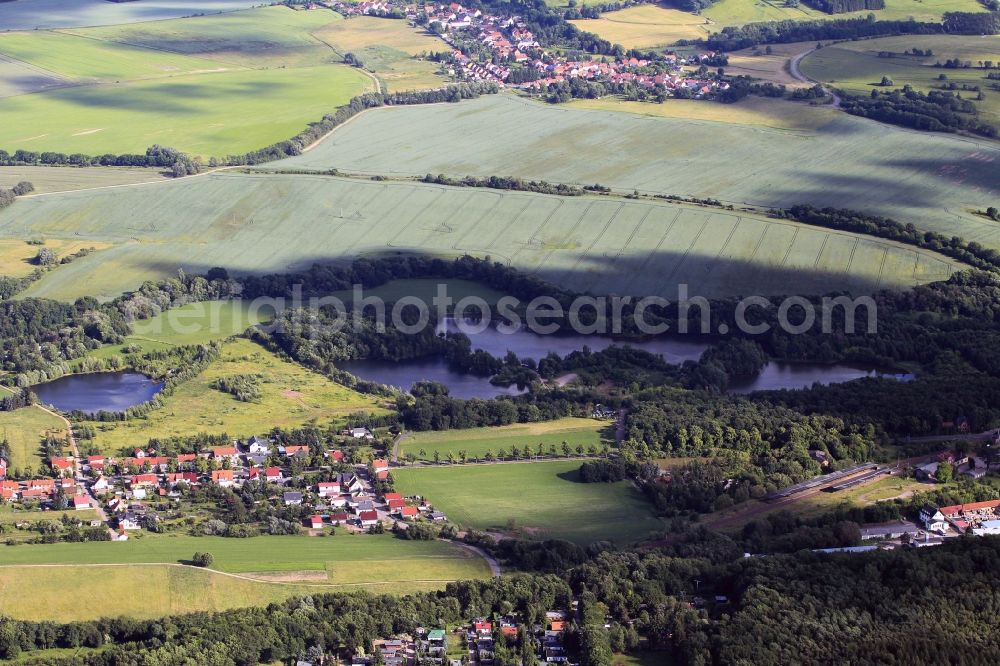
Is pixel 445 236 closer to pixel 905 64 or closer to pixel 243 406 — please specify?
pixel 243 406

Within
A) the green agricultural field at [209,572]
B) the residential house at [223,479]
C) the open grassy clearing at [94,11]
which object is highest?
the open grassy clearing at [94,11]

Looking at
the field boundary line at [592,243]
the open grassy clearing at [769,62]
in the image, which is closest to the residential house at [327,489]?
the field boundary line at [592,243]

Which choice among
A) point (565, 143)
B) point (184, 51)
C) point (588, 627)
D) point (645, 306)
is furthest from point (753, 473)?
point (184, 51)

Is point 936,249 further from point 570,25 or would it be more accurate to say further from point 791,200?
point 570,25

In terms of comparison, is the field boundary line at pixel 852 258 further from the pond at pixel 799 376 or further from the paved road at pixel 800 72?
the paved road at pixel 800 72

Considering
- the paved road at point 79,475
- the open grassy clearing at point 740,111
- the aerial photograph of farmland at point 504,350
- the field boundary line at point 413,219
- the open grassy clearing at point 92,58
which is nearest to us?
the aerial photograph of farmland at point 504,350

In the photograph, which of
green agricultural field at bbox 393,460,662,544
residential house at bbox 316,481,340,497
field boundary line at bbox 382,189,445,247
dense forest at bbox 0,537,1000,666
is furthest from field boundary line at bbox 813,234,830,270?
dense forest at bbox 0,537,1000,666
